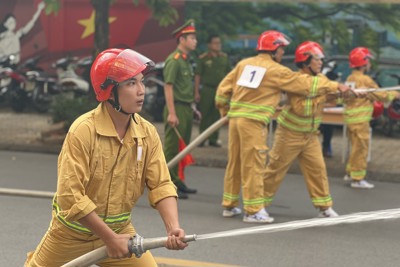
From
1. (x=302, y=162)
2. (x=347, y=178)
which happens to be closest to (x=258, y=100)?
(x=302, y=162)

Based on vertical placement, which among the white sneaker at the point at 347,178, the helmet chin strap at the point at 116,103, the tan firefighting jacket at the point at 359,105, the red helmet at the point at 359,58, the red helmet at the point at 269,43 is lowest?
the white sneaker at the point at 347,178

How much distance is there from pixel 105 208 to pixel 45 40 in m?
12.6

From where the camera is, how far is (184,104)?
396 inches

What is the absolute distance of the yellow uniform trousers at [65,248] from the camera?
447 cm

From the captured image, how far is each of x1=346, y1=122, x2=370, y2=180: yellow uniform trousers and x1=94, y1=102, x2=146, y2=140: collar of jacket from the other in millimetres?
6752

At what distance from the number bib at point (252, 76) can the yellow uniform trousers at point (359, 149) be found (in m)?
2.87

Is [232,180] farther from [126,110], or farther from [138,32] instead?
[138,32]

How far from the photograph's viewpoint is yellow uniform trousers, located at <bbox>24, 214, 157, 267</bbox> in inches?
176

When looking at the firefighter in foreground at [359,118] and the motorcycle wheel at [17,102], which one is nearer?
the firefighter in foreground at [359,118]

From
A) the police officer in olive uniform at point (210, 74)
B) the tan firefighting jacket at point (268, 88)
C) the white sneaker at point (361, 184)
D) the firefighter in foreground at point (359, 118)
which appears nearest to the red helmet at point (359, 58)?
the firefighter in foreground at point (359, 118)

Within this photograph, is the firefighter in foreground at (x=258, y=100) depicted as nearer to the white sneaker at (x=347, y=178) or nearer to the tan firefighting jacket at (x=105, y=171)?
the white sneaker at (x=347, y=178)

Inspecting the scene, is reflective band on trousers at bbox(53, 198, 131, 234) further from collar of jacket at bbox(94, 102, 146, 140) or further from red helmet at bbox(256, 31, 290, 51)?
red helmet at bbox(256, 31, 290, 51)

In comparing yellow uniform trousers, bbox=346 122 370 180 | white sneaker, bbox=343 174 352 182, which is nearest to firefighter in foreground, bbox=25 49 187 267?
yellow uniform trousers, bbox=346 122 370 180

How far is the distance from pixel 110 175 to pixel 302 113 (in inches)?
181
